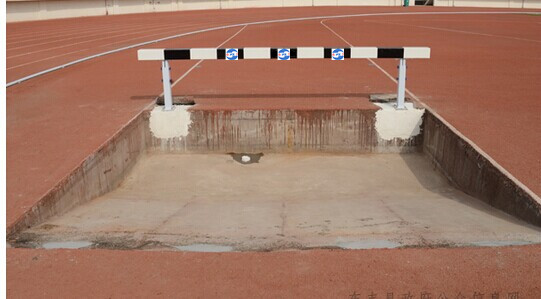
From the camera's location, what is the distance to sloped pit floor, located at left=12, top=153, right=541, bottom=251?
4.49 m

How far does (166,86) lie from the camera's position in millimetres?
8516

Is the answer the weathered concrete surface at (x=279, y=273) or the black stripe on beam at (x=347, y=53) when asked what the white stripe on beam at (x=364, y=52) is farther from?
the weathered concrete surface at (x=279, y=273)

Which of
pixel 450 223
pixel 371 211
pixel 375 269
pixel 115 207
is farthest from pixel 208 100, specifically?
pixel 375 269

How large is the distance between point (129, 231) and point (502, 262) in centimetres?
298

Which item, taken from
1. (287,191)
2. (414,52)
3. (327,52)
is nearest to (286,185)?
(287,191)

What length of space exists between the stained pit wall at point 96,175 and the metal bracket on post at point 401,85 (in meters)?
3.86

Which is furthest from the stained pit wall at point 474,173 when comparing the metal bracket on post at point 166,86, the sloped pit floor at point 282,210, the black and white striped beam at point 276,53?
the metal bracket on post at point 166,86

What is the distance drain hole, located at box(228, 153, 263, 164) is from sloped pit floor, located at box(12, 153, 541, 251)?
9cm

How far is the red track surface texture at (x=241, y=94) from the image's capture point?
4.03 meters

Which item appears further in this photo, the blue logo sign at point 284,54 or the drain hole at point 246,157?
the drain hole at point 246,157

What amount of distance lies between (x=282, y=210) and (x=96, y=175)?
228cm

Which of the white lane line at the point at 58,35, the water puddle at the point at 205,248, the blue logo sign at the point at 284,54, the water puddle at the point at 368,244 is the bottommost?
the water puddle at the point at 205,248

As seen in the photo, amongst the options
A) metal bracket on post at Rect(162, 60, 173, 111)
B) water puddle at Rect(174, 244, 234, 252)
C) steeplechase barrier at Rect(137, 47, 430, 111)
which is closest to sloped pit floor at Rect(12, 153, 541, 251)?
water puddle at Rect(174, 244, 234, 252)

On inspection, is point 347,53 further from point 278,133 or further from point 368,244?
point 368,244
